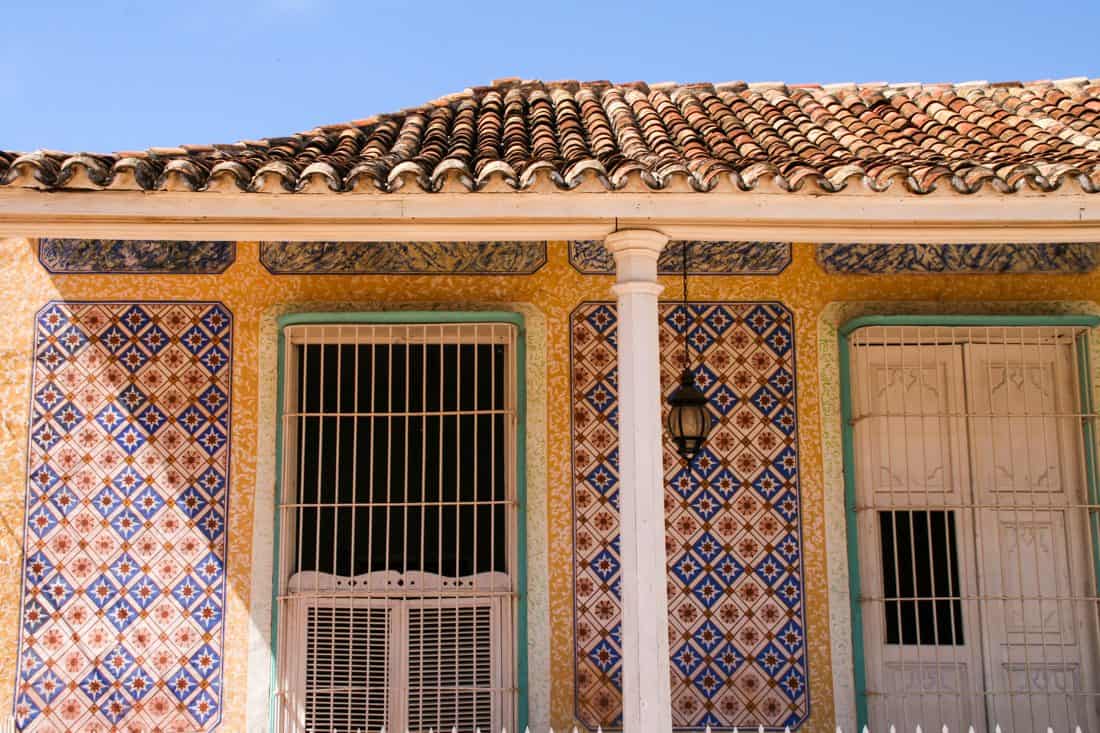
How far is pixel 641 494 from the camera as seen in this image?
4.27 metres

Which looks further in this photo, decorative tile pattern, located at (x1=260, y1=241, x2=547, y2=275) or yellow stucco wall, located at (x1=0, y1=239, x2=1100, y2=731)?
decorative tile pattern, located at (x1=260, y1=241, x2=547, y2=275)

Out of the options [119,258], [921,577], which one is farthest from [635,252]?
[119,258]

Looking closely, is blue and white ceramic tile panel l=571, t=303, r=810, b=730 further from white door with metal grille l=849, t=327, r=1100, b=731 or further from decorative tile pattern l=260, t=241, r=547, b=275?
decorative tile pattern l=260, t=241, r=547, b=275

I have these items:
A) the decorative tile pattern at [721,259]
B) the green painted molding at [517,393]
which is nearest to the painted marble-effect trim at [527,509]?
the green painted molding at [517,393]

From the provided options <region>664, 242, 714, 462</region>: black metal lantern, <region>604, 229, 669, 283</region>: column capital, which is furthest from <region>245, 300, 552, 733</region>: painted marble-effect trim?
<region>604, 229, 669, 283</region>: column capital

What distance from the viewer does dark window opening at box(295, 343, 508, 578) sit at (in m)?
5.60

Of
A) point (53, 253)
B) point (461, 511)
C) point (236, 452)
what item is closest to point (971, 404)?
point (461, 511)

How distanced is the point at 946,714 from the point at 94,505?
13.5ft

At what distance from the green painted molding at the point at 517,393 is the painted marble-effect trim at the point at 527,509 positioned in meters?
0.02

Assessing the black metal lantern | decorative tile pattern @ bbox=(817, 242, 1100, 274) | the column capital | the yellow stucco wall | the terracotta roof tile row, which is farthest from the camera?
decorative tile pattern @ bbox=(817, 242, 1100, 274)

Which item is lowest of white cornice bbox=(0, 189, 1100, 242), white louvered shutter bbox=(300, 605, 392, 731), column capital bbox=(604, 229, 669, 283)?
white louvered shutter bbox=(300, 605, 392, 731)

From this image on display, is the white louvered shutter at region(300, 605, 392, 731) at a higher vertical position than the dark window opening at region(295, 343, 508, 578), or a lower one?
lower

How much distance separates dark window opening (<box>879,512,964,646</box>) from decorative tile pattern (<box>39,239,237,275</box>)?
3519mm

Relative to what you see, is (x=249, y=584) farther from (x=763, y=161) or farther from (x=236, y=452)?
(x=763, y=161)
